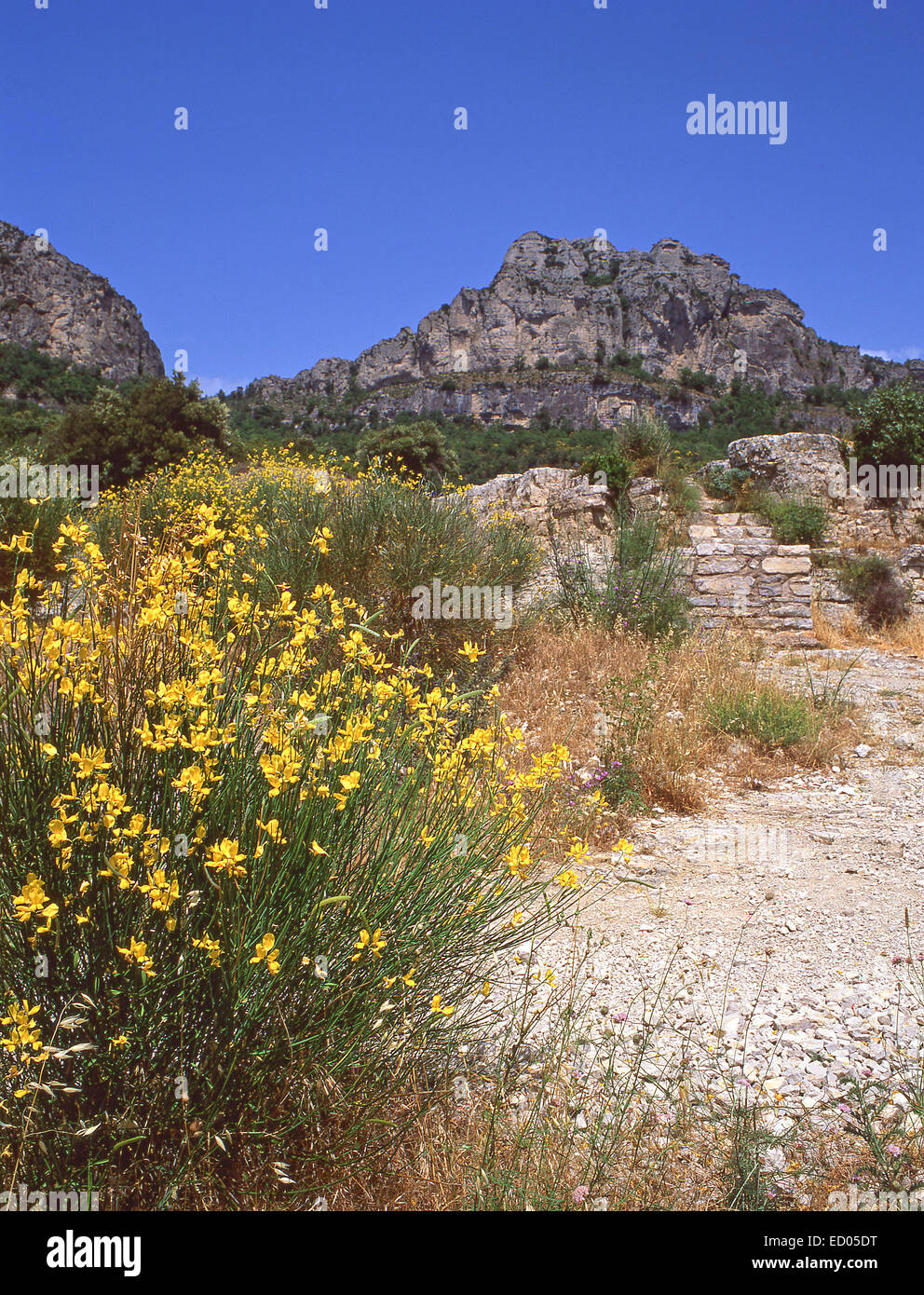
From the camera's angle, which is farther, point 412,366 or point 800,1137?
point 412,366

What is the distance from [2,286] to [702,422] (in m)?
50.4

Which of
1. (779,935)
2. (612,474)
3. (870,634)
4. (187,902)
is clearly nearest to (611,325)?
(612,474)

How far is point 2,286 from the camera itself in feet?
173

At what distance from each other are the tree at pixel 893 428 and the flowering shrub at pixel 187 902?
12.7m

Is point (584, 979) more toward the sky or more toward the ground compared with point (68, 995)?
more toward the ground

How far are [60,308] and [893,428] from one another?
62105 millimetres

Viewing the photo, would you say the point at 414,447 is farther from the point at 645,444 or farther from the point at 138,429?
the point at 645,444

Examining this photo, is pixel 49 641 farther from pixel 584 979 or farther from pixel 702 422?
pixel 702 422

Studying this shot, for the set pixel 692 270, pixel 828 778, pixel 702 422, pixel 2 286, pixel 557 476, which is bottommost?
pixel 828 778

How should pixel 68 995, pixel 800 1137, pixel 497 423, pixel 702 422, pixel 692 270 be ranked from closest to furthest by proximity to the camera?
pixel 68 995
pixel 800 1137
pixel 702 422
pixel 497 423
pixel 692 270

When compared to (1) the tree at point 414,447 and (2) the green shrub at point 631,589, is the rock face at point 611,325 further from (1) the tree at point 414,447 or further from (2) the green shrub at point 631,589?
(2) the green shrub at point 631,589

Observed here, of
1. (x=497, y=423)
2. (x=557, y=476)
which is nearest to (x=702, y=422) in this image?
(x=497, y=423)

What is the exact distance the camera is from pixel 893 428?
11.9 meters

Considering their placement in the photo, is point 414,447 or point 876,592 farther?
point 414,447
